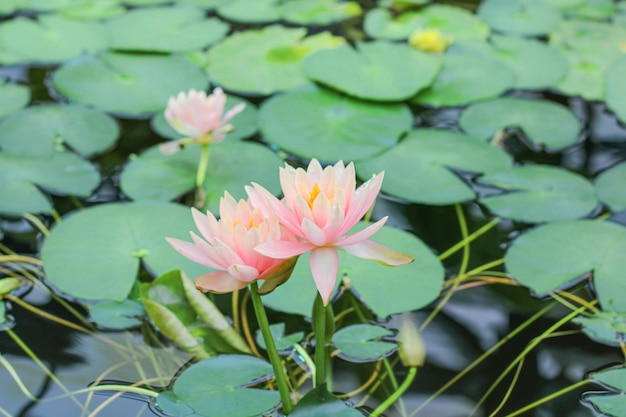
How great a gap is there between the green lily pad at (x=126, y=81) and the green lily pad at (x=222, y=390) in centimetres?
111

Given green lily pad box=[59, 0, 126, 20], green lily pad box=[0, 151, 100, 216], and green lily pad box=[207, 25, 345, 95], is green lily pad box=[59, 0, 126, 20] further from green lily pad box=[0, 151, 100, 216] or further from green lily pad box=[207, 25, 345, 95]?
green lily pad box=[0, 151, 100, 216]

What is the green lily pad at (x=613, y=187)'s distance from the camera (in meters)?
Answer: 1.77

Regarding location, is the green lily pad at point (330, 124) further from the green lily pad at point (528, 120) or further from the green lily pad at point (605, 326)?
the green lily pad at point (605, 326)

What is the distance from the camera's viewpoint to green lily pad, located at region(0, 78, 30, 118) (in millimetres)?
2152

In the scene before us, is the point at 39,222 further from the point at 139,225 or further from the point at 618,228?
the point at 618,228

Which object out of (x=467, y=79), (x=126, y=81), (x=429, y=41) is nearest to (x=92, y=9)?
(x=126, y=81)

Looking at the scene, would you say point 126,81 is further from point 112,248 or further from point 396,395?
point 396,395

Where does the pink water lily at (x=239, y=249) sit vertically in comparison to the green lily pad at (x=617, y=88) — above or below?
above

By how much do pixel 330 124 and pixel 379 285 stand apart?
2.29ft

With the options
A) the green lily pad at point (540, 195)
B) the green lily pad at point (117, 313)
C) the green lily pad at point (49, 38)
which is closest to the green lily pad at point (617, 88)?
the green lily pad at point (540, 195)

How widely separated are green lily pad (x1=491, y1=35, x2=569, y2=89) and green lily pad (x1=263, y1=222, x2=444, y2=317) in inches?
39.4

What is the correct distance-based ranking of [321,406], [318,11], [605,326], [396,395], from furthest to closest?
[318,11]
[605,326]
[396,395]
[321,406]

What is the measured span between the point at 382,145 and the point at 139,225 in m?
0.72

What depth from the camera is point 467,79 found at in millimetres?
2289
